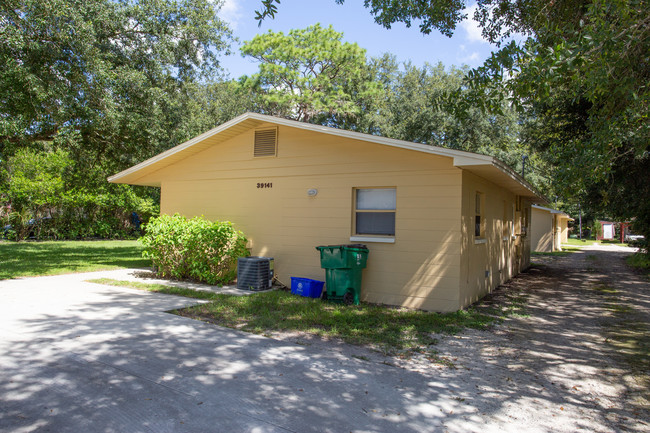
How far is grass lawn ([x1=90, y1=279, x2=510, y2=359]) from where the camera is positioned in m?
5.58

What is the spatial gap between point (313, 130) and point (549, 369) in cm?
609

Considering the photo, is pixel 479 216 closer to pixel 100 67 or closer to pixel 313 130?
pixel 313 130

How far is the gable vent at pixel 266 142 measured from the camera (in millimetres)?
9484

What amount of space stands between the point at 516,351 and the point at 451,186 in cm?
310

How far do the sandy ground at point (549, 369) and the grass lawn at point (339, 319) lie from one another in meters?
0.32

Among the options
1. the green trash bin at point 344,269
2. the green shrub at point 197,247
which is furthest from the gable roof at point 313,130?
the green trash bin at point 344,269

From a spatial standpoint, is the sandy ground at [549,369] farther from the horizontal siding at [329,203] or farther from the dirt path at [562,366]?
the horizontal siding at [329,203]

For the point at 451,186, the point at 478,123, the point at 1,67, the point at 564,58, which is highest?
the point at 478,123

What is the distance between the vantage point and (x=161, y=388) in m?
3.67

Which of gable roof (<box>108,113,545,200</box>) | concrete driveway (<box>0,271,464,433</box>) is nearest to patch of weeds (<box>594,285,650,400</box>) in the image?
concrete driveway (<box>0,271,464,433</box>)

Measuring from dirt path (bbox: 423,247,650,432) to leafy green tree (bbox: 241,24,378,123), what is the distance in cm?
1942

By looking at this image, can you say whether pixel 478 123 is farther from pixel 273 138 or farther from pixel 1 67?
pixel 1 67

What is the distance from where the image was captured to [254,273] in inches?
342

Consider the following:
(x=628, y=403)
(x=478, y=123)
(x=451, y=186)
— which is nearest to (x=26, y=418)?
→ (x=628, y=403)
